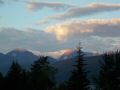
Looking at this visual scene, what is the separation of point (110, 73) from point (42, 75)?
73.4ft

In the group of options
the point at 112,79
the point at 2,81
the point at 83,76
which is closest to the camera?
the point at 83,76

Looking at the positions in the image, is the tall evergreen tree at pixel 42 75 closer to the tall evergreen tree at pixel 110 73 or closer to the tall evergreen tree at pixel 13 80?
the tall evergreen tree at pixel 13 80

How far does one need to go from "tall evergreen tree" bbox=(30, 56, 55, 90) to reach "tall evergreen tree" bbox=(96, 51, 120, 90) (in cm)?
1400

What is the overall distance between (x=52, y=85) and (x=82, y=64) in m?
44.6

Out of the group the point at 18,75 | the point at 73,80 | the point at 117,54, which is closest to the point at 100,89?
the point at 117,54

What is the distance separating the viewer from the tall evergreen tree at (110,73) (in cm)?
6694

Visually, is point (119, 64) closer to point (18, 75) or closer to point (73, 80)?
point (18, 75)

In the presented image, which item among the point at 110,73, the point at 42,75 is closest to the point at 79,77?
the point at 110,73

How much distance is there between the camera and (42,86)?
281ft

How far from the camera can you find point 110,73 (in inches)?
2675

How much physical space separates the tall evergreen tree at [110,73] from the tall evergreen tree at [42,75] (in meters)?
14.0

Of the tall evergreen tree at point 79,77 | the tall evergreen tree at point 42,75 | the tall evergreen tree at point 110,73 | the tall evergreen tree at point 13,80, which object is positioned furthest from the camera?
the tall evergreen tree at point 42,75

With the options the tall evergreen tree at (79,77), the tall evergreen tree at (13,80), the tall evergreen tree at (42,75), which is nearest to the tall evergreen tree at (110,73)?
the tall evergreen tree at (13,80)

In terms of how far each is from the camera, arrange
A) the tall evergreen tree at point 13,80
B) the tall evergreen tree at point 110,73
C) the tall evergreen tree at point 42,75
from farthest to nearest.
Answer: the tall evergreen tree at point 42,75
the tall evergreen tree at point 13,80
the tall evergreen tree at point 110,73
